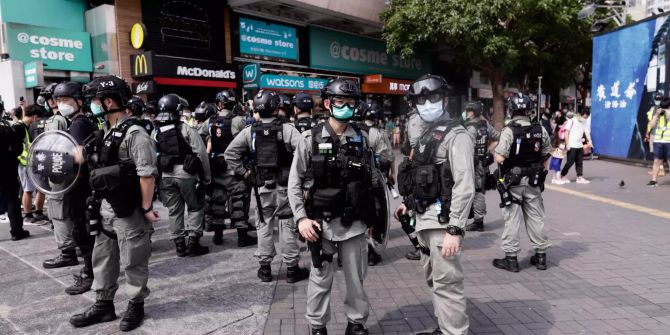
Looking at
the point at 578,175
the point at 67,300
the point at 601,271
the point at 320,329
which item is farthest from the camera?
the point at 578,175

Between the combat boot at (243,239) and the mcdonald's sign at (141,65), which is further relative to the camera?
the mcdonald's sign at (141,65)

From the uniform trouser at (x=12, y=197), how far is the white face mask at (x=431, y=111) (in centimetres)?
588

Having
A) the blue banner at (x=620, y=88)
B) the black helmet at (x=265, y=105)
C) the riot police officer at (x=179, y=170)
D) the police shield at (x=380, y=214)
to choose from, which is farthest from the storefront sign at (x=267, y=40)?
the police shield at (x=380, y=214)

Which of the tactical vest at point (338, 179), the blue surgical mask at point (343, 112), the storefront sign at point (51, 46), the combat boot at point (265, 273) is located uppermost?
the storefront sign at point (51, 46)

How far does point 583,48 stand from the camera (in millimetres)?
22422

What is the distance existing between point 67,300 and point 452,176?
3.68 metres

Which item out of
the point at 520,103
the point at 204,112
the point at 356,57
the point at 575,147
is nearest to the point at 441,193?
the point at 520,103

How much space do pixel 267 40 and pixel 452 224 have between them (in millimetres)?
16708

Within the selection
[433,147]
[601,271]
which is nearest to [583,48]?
[601,271]

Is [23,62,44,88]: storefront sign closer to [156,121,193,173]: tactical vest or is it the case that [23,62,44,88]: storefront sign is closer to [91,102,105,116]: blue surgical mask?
[156,121,193,173]: tactical vest

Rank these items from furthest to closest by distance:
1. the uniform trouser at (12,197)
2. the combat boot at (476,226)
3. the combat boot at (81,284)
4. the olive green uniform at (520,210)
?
1. the combat boot at (476,226)
2. the uniform trouser at (12,197)
3. the olive green uniform at (520,210)
4. the combat boot at (81,284)

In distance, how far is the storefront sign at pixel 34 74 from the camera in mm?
10273

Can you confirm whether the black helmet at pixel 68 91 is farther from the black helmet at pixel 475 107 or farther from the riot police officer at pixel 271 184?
the black helmet at pixel 475 107

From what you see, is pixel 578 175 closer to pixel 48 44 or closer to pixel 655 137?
pixel 655 137
